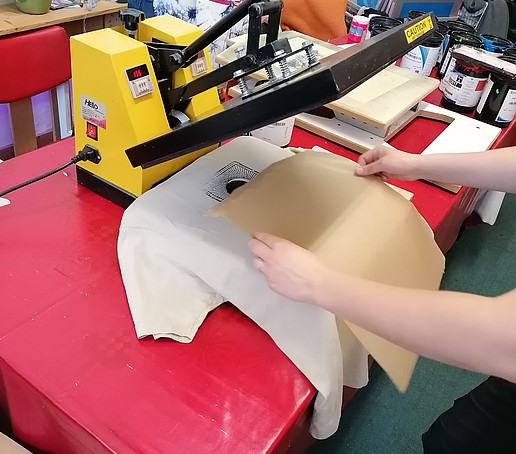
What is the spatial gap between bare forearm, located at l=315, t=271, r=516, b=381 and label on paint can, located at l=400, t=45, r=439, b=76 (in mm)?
1092

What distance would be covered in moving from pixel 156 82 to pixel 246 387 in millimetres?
491

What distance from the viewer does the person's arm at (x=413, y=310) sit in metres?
0.50

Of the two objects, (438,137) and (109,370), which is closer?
(109,370)

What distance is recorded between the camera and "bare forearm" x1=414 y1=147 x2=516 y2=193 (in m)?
0.83

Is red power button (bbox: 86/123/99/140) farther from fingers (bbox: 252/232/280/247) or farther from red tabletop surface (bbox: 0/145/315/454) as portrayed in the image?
fingers (bbox: 252/232/280/247)

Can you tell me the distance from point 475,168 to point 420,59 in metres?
0.74

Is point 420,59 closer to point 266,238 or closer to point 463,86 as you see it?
point 463,86

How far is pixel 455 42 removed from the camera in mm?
1603

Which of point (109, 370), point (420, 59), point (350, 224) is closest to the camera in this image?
point (109, 370)

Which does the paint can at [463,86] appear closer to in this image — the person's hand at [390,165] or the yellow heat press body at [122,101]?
the person's hand at [390,165]

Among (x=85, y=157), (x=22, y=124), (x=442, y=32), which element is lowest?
(x=22, y=124)

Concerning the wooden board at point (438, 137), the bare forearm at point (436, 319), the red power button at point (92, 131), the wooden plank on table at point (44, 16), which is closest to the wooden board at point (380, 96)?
the wooden board at point (438, 137)

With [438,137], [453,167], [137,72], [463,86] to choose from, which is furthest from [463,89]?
[137,72]

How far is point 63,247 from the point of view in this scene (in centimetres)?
79
